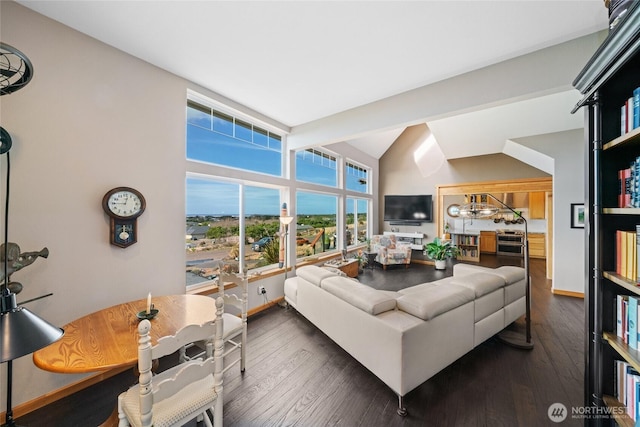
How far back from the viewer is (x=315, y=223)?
5.23 meters

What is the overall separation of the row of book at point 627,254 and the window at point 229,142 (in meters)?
3.64

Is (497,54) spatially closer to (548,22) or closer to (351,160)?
(548,22)

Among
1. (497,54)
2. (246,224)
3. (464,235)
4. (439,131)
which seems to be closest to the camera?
(497,54)

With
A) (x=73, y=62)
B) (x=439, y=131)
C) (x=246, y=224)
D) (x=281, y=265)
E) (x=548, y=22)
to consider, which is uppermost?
(x=439, y=131)

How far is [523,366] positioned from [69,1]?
4.86 meters

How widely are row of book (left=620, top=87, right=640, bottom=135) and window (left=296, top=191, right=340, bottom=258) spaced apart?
3.98 meters

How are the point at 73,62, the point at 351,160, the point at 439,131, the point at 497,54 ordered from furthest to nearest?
1. the point at 351,160
2. the point at 439,131
3. the point at 497,54
4. the point at 73,62

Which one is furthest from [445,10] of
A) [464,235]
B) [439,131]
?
[464,235]

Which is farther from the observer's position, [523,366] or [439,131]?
[439,131]

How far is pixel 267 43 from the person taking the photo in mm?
2061

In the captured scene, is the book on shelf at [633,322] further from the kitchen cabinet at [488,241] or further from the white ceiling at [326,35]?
A: the kitchen cabinet at [488,241]

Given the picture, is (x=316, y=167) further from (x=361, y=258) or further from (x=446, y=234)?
(x=446, y=234)

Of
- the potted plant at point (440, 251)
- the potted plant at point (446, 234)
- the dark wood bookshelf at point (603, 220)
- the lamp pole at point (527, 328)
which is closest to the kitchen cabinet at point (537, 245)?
the potted plant at point (446, 234)

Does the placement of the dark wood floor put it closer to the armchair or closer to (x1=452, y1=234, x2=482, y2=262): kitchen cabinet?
the armchair
